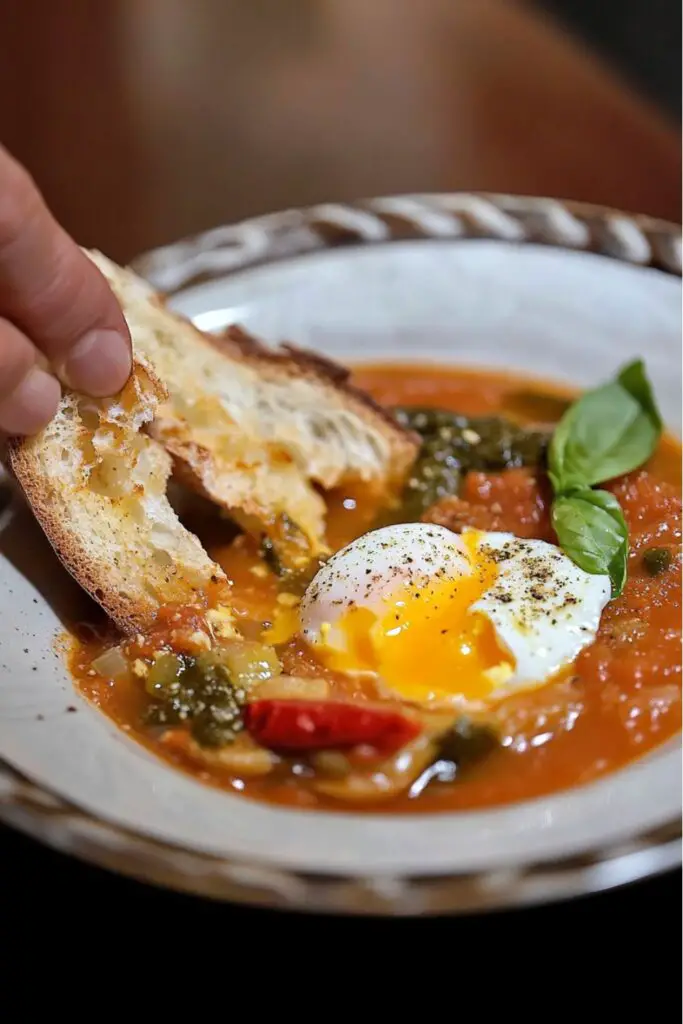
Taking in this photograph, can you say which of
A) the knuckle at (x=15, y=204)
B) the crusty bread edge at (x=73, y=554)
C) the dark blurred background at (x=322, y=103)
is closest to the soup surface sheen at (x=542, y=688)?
the crusty bread edge at (x=73, y=554)

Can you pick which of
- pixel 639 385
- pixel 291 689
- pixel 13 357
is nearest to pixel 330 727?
pixel 291 689

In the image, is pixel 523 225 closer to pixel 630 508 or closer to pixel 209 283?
pixel 209 283

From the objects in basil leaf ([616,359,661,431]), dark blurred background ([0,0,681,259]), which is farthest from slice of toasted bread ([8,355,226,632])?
dark blurred background ([0,0,681,259])

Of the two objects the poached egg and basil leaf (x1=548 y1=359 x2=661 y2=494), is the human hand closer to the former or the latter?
the poached egg

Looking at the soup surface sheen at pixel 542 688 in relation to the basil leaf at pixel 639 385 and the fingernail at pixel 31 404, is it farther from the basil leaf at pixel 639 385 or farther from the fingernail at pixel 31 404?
the fingernail at pixel 31 404

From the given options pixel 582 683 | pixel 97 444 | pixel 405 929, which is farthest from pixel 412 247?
pixel 405 929

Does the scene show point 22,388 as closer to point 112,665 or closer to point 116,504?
point 116,504
